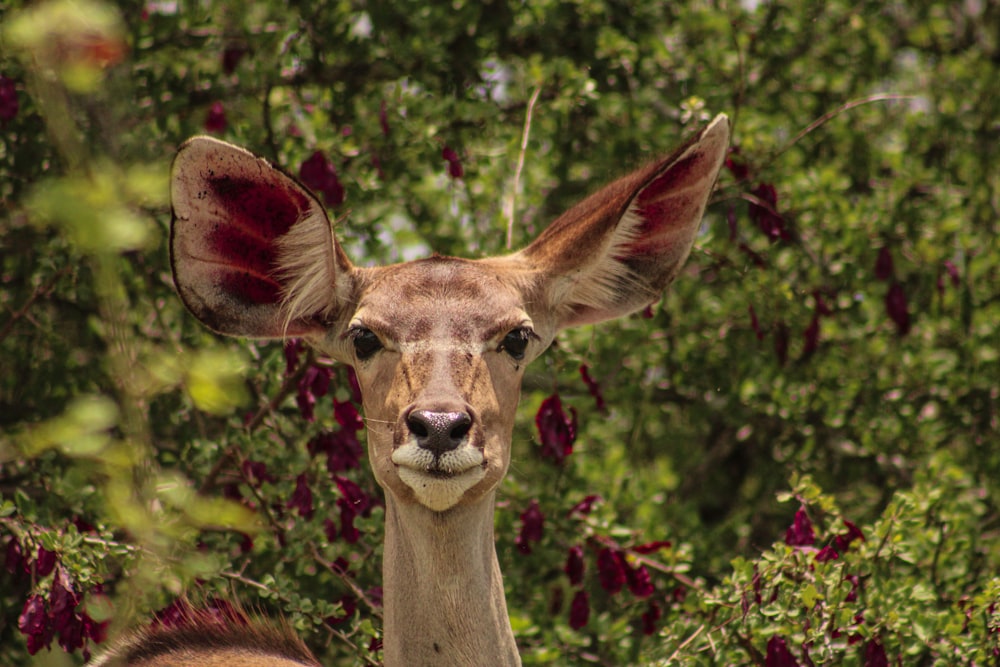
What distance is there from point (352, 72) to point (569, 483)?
82.4 inches

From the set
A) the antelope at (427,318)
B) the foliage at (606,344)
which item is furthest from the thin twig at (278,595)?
the antelope at (427,318)

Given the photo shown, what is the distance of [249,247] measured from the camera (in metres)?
4.22

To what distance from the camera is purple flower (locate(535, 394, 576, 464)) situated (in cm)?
490

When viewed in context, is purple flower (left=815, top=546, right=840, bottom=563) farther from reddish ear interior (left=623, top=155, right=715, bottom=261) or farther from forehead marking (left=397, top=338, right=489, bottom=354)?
forehead marking (left=397, top=338, right=489, bottom=354)

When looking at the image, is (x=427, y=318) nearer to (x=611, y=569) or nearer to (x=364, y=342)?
(x=364, y=342)

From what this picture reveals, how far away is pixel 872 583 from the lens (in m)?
4.84

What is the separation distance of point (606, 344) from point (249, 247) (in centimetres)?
272

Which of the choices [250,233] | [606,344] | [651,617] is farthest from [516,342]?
[606,344]

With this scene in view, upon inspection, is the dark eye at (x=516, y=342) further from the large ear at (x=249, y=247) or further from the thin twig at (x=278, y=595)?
the thin twig at (x=278, y=595)

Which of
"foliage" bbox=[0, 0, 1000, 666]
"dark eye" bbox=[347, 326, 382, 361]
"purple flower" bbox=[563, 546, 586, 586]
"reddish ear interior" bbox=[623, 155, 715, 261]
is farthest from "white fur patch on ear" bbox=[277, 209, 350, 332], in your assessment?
"purple flower" bbox=[563, 546, 586, 586]

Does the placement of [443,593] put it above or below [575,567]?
above

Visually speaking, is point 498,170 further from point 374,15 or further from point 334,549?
point 334,549

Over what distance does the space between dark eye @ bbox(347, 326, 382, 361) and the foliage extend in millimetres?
455

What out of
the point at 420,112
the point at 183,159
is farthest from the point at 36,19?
the point at 420,112
